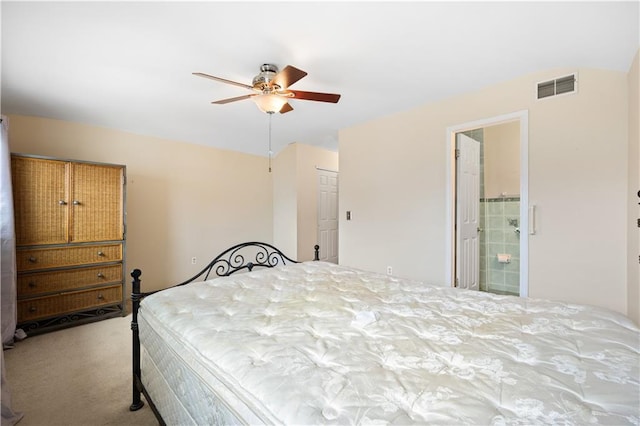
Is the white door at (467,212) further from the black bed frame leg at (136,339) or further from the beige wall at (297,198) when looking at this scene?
the black bed frame leg at (136,339)

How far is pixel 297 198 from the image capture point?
192 inches

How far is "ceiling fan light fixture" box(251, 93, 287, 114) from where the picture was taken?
2171 millimetres

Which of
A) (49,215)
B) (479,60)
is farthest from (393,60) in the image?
(49,215)

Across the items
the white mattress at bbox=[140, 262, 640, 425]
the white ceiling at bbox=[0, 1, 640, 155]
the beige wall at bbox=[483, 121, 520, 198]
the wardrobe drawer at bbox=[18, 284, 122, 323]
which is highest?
the white ceiling at bbox=[0, 1, 640, 155]

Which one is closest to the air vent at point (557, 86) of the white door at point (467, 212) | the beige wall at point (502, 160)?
the white door at point (467, 212)

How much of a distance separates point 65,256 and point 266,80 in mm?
2738

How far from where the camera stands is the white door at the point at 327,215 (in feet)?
17.4

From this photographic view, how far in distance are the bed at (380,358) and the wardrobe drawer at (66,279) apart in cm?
188

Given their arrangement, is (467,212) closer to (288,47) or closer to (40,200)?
(288,47)

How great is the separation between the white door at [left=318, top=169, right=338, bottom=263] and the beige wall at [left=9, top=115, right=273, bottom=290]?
43.8 inches

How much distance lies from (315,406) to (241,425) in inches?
11.0

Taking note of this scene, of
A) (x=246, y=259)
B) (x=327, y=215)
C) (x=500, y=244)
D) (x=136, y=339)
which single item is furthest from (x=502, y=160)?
(x=136, y=339)

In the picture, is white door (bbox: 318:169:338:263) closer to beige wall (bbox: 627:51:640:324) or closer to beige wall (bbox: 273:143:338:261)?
beige wall (bbox: 273:143:338:261)

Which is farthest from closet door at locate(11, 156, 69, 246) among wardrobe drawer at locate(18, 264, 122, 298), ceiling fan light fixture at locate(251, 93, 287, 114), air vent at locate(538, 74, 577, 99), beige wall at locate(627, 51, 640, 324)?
beige wall at locate(627, 51, 640, 324)
